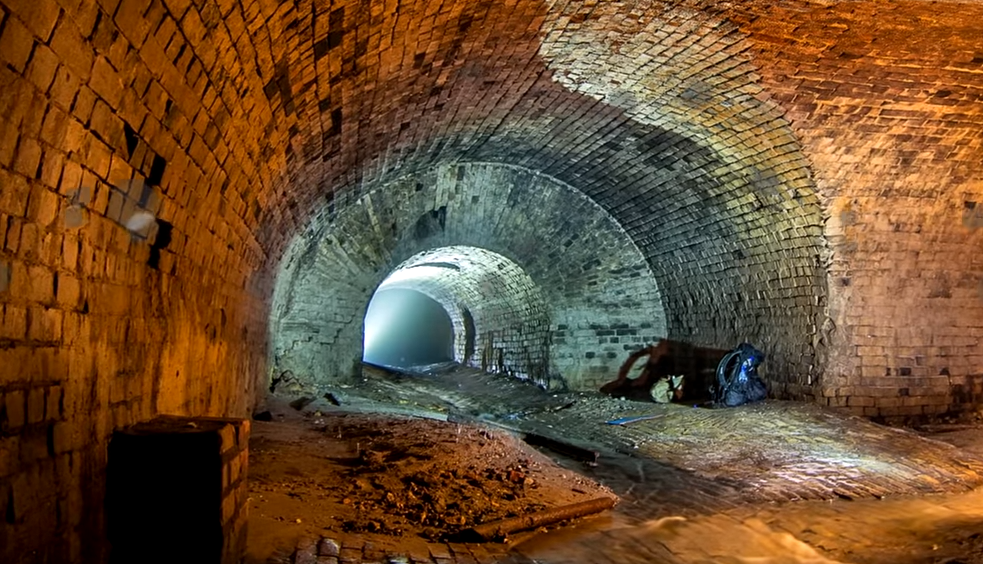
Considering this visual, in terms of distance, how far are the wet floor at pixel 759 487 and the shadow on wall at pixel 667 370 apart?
978 mm

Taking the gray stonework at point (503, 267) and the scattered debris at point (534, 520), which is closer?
the scattered debris at point (534, 520)

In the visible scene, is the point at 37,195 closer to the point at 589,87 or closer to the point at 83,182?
the point at 83,182

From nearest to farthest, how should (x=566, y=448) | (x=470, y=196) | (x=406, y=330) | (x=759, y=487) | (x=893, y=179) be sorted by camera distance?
(x=759, y=487) → (x=566, y=448) → (x=893, y=179) → (x=470, y=196) → (x=406, y=330)

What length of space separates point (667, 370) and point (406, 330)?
1461cm

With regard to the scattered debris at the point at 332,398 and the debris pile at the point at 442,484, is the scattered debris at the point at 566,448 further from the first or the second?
the scattered debris at the point at 332,398

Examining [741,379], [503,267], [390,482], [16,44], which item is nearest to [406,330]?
[503,267]

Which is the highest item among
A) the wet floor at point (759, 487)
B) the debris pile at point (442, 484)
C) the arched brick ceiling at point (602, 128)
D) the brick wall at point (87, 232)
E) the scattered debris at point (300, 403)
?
the arched brick ceiling at point (602, 128)

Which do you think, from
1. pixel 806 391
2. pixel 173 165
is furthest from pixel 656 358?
pixel 173 165

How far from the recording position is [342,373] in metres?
12.8

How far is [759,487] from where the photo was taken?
723cm

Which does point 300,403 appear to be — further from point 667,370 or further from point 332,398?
point 667,370

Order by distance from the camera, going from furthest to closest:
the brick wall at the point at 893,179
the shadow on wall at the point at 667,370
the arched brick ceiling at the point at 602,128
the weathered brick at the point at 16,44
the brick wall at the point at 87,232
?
the shadow on wall at the point at 667,370
the brick wall at the point at 893,179
the arched brick ceiling at the point at 602,128
the brick wall at the point at 87,232
the weathered brick at the point at 16,44

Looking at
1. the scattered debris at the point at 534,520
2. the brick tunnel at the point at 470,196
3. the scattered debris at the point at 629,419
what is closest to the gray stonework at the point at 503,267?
the brick tunnel at the point at 470,196

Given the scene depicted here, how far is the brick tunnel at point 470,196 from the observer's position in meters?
2.91
